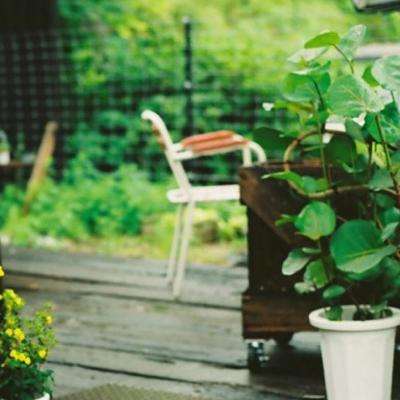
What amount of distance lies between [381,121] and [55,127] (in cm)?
542

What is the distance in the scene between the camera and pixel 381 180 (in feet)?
8.91

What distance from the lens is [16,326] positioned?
235 centimetres

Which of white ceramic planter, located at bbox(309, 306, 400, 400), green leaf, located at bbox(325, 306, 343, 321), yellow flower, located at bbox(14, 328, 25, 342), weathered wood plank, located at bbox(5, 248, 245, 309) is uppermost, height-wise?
A: yellow flower, located at bbox(14, 328, 25, 342)

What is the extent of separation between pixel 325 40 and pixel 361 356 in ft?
2.84

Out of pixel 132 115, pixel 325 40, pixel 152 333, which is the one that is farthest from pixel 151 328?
pixel 132 115

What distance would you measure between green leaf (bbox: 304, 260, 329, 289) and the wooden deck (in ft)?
1.28

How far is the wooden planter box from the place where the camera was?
3.18m

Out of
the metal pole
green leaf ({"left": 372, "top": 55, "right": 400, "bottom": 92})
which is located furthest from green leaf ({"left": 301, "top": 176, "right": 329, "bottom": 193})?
the metal pole

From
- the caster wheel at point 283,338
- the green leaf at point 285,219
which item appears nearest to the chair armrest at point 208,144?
the caster wheel at point 283,338

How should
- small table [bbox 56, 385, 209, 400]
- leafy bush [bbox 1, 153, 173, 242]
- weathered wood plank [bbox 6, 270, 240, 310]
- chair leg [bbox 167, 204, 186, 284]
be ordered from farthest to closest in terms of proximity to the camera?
leafy bush [bbox 1, 153, 173, 242], chair leg [bbox 167, 204, 186, 284], weathered wood plank [bbox 6, 270, 240, 310], small table [bbox 56, 385, 209, 400]

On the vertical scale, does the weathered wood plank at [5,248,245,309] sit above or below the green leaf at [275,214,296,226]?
below

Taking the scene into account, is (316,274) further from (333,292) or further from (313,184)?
(313,184)

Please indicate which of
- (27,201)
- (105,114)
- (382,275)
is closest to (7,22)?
(105,114)

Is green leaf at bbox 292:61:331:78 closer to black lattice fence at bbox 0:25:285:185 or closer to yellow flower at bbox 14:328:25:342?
yellow flower at bbox 14:328:25:342
